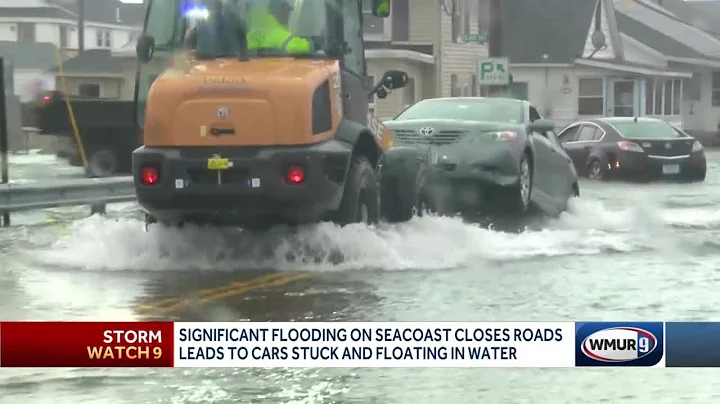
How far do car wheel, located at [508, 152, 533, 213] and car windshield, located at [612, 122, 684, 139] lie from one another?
1061 cm

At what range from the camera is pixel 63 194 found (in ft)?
53.9

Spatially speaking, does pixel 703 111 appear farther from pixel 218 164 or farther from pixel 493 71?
pixel 218 164

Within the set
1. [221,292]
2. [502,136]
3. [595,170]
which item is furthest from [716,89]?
[221,292]

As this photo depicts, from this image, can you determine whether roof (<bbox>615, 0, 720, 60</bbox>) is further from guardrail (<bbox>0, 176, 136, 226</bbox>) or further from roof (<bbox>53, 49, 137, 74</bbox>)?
guardrail (<bbox>0, 176, 136, 226</bbox>)

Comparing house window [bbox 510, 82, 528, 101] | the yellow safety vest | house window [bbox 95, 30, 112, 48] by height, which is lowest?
house window [bbox 510, 82, 528, 101]

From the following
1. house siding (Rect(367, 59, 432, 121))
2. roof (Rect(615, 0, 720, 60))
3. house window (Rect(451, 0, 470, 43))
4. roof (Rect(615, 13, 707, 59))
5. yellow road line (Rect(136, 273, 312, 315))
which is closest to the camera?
yellow road line (Rect(136, 273, 312, 315))

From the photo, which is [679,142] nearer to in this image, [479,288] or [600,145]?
[600,145]

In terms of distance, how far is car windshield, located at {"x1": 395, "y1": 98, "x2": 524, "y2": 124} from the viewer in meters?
17.0

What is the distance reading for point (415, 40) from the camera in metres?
39.9

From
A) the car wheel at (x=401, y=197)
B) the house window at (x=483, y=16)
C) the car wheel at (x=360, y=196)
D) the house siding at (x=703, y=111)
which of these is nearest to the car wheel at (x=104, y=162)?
the house window at (x=483, y=16)

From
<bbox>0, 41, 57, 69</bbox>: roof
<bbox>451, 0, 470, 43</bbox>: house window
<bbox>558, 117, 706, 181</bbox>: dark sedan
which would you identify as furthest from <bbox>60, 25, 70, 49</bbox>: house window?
<bbox>451, 0, 470, 43</bbox>: house window

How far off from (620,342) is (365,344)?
4.04ft

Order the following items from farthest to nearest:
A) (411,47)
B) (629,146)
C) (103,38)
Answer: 1. (411,47)
2. (629,146)
3. (103,38)

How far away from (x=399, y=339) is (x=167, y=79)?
5137 millimetres
